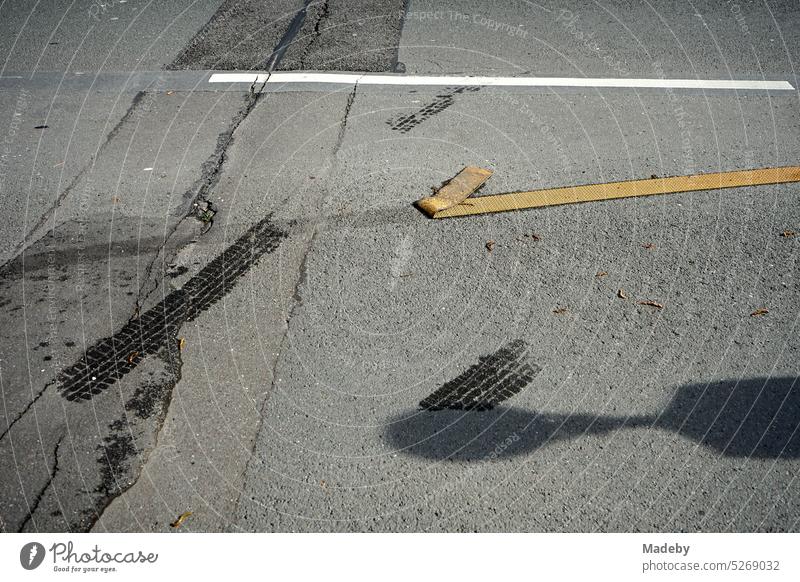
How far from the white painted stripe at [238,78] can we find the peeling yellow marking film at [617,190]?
2.34m

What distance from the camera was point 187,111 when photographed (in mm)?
5672

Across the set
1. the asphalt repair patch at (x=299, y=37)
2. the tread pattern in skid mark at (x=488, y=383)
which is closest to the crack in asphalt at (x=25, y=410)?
the tread pattern in skid mark at (x=488, y=383)

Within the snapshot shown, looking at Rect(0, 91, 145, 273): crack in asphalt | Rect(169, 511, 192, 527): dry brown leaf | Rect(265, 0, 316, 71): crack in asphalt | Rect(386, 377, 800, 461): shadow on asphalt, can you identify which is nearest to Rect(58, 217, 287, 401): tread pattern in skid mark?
Rect(169, 511, 192, 527): dry brown leaf

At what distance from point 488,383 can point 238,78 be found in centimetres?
396

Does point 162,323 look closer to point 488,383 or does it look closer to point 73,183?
point 488,383

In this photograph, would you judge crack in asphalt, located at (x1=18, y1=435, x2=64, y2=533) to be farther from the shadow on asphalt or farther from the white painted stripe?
the white painted stripe

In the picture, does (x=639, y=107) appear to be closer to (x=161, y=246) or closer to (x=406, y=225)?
(x=406, y=225)

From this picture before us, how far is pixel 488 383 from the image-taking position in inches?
129

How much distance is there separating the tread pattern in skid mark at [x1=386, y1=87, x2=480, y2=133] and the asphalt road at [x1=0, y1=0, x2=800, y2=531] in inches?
1.1

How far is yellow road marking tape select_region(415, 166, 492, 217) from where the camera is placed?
4492 millimetres

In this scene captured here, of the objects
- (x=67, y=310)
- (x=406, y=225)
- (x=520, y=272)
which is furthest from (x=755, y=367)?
(x=67, y=310)

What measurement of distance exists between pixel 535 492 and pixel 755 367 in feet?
4.13

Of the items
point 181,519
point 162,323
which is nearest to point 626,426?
point 181,519

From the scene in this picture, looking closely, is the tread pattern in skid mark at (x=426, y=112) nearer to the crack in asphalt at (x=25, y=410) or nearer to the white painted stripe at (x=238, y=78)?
the white painted stripe at (x=238, y=78)
